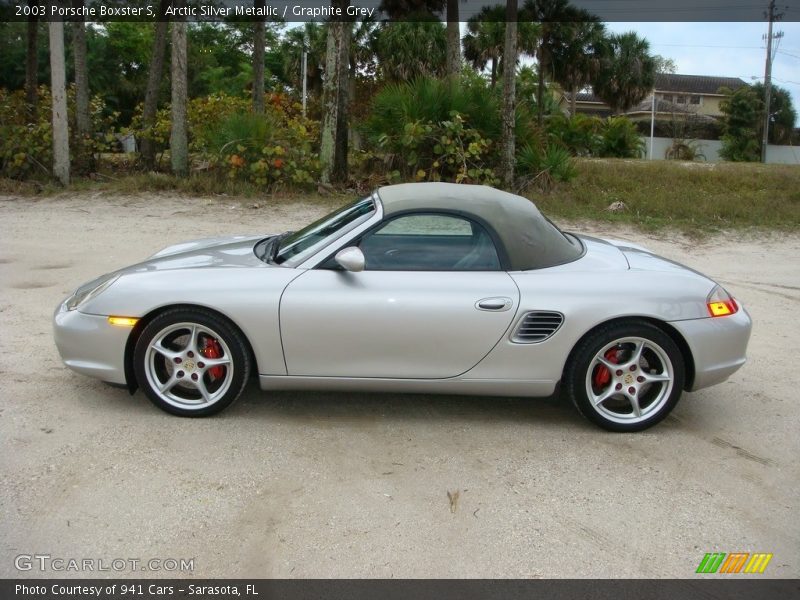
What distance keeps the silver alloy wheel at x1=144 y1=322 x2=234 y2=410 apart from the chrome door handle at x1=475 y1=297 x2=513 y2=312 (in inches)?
54.9

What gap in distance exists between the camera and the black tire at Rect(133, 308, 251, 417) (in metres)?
4.08

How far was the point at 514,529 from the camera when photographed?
10.6ft

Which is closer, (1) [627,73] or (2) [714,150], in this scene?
(1) [627,73]

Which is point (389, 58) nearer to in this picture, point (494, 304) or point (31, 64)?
point (31, 64)

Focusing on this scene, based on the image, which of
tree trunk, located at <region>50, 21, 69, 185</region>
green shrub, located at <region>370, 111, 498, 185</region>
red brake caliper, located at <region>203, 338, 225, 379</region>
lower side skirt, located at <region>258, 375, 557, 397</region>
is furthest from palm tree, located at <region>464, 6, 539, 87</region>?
red brake caliper, located at <region>203, 338, 225, 379</region>

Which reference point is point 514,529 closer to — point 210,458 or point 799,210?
point 210,458

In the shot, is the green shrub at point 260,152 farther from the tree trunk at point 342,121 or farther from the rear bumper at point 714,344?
the rear bumper at point 714,344

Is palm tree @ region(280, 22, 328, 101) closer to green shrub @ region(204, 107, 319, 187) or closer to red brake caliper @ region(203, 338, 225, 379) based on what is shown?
green shrub @ region(204, 107, 319, 187)

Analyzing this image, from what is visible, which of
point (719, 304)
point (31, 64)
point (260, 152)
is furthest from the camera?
point (31, 64)

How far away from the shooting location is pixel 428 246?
4.32m

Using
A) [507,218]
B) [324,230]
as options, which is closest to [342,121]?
[324,230]

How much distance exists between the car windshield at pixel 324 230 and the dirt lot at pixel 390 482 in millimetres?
916

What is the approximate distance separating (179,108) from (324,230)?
1060 centimetres

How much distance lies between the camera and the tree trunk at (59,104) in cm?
1260
